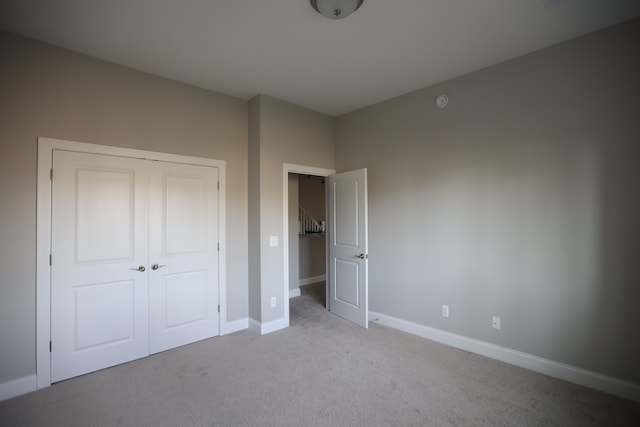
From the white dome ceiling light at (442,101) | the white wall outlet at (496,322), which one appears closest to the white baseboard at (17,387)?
the white wall outlet at (496,322)

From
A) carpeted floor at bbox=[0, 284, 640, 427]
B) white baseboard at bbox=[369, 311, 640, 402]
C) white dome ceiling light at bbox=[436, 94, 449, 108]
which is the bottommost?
carpeted floor at bbox=[0, 284, 640, 427]

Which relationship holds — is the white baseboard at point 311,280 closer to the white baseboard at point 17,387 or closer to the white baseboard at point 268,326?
the white baseboard at point 268,326

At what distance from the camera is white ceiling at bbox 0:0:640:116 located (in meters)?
2.10

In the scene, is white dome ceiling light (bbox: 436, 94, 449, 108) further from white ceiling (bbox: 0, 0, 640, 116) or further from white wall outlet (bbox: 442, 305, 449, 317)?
white wall outlet (bbox: 442, 305, 449, 317)

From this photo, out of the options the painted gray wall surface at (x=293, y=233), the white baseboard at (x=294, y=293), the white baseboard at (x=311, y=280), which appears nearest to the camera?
the white baseboard at (x=294, y=293)

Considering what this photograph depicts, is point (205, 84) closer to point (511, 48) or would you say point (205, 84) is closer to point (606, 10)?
point (511, 48)

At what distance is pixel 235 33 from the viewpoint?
2.40m

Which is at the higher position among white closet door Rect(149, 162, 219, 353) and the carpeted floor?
white closet door Rect(149, 162, 219, 353)

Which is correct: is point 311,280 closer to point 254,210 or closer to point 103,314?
point 254,210

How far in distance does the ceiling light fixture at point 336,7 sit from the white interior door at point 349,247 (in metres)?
1.88

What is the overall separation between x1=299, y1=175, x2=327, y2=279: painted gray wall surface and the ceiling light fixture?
14.2 feet

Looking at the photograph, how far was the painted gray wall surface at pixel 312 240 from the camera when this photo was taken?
19.8ft

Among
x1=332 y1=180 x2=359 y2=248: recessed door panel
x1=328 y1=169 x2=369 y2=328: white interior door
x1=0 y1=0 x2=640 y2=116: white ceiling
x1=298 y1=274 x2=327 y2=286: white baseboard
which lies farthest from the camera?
x1=298 y1=274 x2=327 y2=286: white baseboard

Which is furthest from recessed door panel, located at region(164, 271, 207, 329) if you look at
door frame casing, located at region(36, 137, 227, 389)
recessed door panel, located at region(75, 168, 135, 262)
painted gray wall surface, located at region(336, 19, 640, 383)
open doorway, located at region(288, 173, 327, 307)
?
painted gray wall surface, located at region(336, 19, 640, 383)
